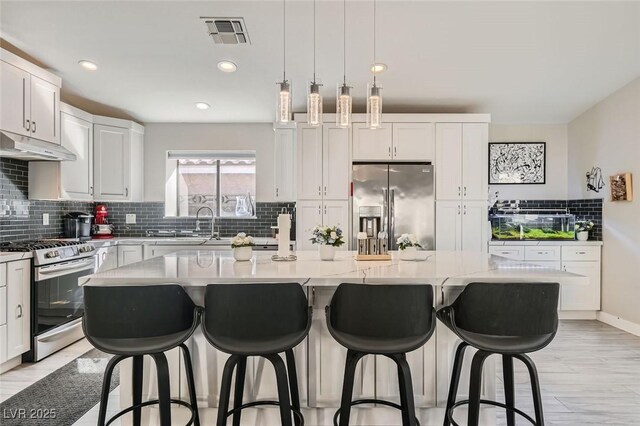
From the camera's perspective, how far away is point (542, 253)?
14.2ft

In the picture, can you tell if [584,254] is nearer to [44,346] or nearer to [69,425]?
[69,425]

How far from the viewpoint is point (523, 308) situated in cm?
162

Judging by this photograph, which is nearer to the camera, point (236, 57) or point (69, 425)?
point (69, 425)

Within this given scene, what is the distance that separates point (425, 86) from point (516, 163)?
1.98 metres

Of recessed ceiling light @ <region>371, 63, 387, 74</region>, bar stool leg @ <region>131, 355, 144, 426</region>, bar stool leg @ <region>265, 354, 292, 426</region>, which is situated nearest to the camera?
bar stool leg @ <region>265, 354, 292, 426</region>

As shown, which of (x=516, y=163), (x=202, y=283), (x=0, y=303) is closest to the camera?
(x=202, y=283)

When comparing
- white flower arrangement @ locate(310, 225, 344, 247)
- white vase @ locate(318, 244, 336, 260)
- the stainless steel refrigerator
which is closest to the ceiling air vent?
the stainless steel refrigerator

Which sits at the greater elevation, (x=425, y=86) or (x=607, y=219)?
(x=425, y=86)

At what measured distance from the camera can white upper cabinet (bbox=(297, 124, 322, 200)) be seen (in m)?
4.20

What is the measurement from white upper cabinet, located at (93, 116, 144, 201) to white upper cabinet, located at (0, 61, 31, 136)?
3.60ft

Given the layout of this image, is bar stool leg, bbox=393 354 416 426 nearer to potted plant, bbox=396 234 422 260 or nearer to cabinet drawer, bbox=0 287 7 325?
potted plant, bbox=396 234 422 260

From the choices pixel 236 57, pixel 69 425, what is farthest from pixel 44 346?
pixel 236 57

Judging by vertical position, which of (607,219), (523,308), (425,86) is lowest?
(523,308)

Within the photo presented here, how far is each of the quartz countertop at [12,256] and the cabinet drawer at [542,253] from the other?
17.0ft
